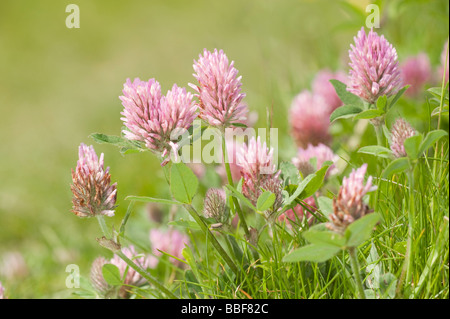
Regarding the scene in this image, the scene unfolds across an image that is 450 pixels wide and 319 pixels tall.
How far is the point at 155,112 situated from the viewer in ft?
3.05

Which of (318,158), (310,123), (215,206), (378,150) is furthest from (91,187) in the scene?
(310,123)

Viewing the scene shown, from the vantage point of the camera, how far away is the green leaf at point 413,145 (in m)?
0.88

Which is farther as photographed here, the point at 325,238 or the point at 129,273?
the point at 129,273

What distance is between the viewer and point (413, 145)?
34.9 inches

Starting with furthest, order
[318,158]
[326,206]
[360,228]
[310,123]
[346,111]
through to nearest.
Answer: [310,123], [318,158], [346,111], [326,206], [360,228]

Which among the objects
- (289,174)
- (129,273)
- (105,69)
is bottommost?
(129,273)

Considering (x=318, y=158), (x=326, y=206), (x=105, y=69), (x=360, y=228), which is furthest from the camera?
(x=105, y=69)

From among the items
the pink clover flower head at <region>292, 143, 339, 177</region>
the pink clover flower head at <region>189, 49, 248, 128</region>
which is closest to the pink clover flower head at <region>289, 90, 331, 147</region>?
the pink clover flower head at <region>292, 143, 339, 177</region>

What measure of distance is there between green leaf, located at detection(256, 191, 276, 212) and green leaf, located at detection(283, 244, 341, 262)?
0.38 feet

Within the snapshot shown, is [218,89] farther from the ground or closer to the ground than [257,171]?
farther from the ground

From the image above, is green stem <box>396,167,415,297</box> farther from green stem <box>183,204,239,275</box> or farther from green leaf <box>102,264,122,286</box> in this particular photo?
green leaf <box>102,264,122,286</box>

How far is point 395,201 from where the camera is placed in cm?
114

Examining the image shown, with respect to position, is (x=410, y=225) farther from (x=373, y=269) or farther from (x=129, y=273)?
(x=129, y=273)

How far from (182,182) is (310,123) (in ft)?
2.53
